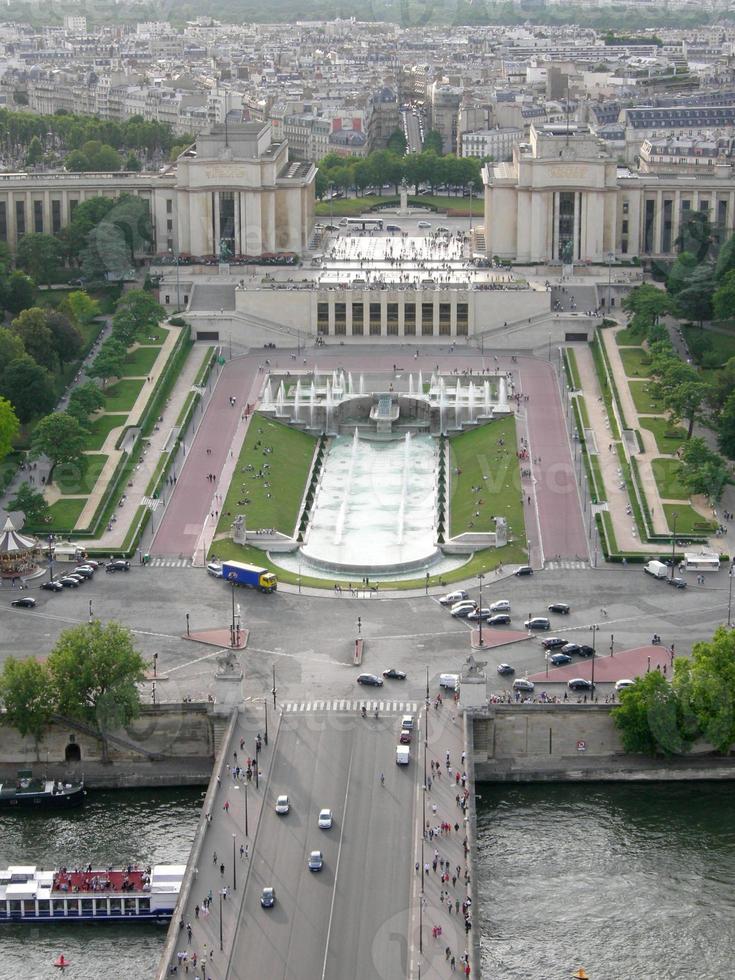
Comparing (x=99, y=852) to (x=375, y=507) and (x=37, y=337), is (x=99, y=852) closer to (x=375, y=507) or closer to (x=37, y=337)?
(x=375, y=507)

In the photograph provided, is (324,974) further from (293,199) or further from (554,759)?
(293,199)

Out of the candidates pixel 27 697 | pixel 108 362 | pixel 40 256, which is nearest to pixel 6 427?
pixel 108 362

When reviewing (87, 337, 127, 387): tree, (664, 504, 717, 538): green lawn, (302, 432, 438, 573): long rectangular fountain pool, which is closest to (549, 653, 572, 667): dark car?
(302, 432, 438, 573): long rectangular fountain pool

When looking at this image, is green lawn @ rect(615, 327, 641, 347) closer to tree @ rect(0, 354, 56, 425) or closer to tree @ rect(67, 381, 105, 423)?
tree @ rect(67, 381, 105, 423)

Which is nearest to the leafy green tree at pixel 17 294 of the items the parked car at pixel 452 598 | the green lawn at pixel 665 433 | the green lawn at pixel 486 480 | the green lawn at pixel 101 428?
the green lawn at pixel 101 428

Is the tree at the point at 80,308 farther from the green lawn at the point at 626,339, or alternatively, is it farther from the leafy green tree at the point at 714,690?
the leafy green tree at the point at 714,690

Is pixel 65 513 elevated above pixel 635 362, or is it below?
below
